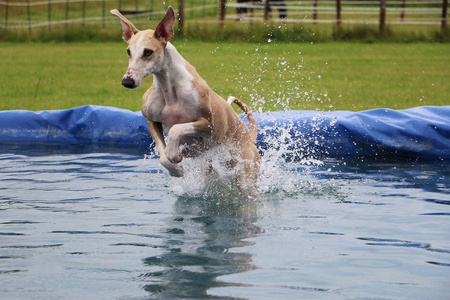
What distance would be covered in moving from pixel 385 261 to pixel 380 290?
56 cm

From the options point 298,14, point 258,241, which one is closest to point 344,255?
point 258,241

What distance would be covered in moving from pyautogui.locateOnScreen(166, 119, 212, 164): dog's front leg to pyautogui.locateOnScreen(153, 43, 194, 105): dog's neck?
0.82 feet

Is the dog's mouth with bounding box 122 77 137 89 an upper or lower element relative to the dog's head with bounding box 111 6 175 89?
lower

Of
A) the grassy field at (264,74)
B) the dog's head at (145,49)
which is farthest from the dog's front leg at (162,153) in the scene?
the grassy field at (264,74)

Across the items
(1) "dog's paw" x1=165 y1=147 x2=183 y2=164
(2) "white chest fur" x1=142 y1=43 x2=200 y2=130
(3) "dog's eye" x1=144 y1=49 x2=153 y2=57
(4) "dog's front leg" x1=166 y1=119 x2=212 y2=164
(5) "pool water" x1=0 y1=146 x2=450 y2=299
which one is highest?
(3) "dog's eye" x1=144 y1=49 x2=153 y2=57

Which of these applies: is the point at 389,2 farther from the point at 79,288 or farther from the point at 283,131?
the point at 79,288

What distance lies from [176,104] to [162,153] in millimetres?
387

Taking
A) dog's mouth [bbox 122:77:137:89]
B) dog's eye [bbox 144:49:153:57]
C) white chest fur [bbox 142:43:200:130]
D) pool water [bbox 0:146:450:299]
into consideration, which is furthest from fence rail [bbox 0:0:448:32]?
dog's mouth [bbox 122:77:137:89]

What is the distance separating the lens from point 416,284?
425 centimetres

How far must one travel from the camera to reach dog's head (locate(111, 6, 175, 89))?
5.36 metres

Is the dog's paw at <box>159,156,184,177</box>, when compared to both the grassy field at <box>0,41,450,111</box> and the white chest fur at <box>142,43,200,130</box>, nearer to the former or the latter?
the white chest fur at <box>142,43,200,130</box>

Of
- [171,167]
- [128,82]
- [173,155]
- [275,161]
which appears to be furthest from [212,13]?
[128,82]

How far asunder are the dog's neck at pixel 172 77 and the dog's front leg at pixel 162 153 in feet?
1.25

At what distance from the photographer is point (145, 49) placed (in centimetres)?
550
